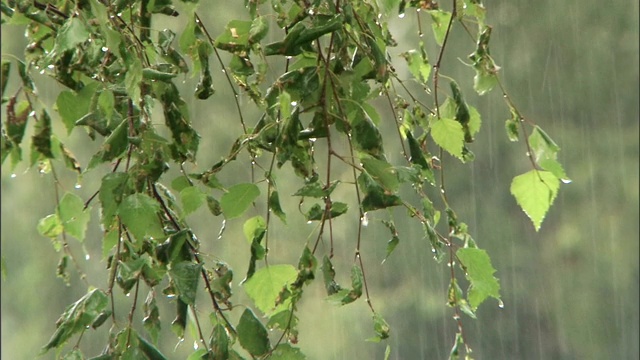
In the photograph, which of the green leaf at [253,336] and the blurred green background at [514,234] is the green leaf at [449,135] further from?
the blurred green background at [514,234]

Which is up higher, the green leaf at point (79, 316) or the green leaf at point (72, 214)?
the green leaf at point (72, 214)

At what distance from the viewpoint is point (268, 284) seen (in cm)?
57

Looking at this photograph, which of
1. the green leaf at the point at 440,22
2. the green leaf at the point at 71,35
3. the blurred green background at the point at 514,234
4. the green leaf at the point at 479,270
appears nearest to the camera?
the green leaf at the point at 71,35

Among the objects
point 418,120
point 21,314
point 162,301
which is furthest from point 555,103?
point 418,120

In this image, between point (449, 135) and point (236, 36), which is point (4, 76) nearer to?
point (236, 36)

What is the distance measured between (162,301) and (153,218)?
195 cm

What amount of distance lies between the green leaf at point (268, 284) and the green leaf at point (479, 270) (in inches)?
4.1

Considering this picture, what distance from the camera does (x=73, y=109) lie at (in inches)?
19.9

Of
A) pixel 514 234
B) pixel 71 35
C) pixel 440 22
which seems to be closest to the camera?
pixel 71 35

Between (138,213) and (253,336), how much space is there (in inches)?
3.8

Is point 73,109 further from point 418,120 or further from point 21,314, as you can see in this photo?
point 21,314

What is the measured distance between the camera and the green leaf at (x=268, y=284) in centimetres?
57

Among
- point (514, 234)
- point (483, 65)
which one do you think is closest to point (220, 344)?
point (483, 65)

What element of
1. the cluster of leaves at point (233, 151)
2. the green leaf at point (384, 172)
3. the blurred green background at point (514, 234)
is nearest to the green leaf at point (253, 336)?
the cluster of leaves at point (233, 151)
